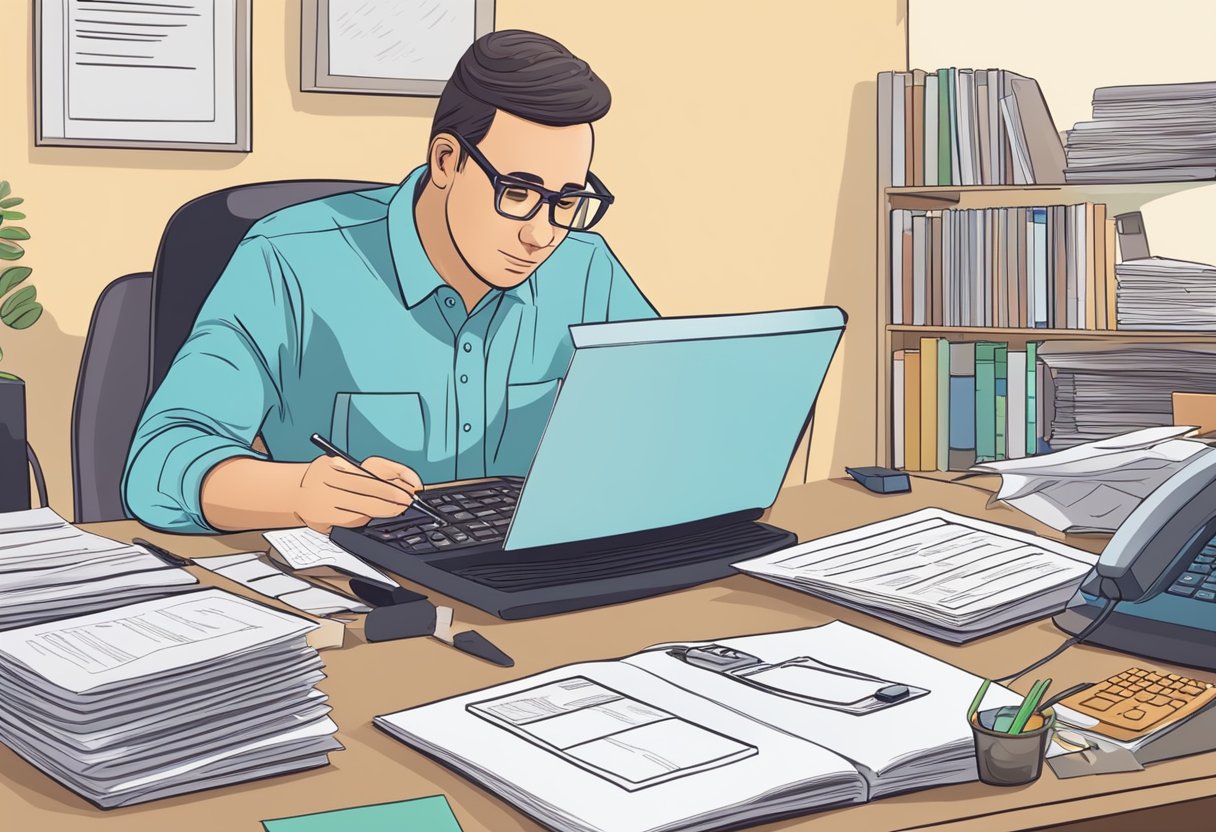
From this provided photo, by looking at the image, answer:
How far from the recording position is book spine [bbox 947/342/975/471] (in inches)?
126

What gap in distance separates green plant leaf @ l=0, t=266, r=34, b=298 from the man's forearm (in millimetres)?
1197

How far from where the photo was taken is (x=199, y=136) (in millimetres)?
2693

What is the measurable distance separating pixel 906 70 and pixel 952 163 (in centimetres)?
47

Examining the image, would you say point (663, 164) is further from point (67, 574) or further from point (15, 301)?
point (67, 574)

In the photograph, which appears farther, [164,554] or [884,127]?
[884,127]

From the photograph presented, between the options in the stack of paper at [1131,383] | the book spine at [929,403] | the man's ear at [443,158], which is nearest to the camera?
the man's ear at [443,158]

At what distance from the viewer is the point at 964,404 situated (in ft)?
10.6

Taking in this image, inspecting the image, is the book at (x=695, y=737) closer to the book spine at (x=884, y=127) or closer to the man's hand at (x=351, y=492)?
the man's hand at (x=351, y=492)

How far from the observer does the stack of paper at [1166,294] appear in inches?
108

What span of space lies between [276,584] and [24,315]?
1405 millimetres

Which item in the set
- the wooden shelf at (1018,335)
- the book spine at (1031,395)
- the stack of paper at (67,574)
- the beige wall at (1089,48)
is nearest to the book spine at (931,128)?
the beige wall at (1089,48)

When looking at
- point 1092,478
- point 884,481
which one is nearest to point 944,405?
point 884,481

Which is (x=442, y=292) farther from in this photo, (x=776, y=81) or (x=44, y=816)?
(x=776, y=81)

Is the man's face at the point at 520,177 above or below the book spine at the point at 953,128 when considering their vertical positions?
below
